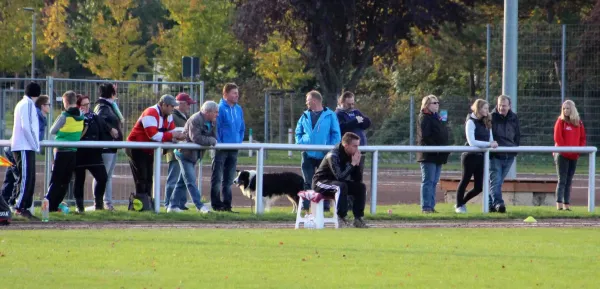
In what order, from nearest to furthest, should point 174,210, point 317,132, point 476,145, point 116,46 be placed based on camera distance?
point 174,210, point 317,132, point 476,145, point 116,46

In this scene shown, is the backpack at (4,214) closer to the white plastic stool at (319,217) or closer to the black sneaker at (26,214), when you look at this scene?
→ the black sneaker at (26,214)

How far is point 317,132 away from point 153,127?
240cm

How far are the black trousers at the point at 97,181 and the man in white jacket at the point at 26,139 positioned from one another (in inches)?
50.7

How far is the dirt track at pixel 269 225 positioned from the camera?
16.0 metres

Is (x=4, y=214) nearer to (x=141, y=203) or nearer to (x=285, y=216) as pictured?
(x=141, y=203)

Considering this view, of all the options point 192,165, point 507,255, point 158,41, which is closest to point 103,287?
point 507,255

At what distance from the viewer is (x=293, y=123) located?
32062mm

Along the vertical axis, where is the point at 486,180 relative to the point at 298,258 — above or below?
above

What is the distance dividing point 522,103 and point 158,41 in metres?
17.7

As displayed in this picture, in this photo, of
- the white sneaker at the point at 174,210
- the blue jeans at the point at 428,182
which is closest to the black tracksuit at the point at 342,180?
the blue jeans at the point at 428,182

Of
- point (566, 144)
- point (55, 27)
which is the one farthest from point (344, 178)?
point (55, 27)

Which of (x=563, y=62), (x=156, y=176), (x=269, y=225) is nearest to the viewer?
(x=269, y=225)

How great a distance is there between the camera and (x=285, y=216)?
17688 millimetres

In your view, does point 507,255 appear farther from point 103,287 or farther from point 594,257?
point 103,287
